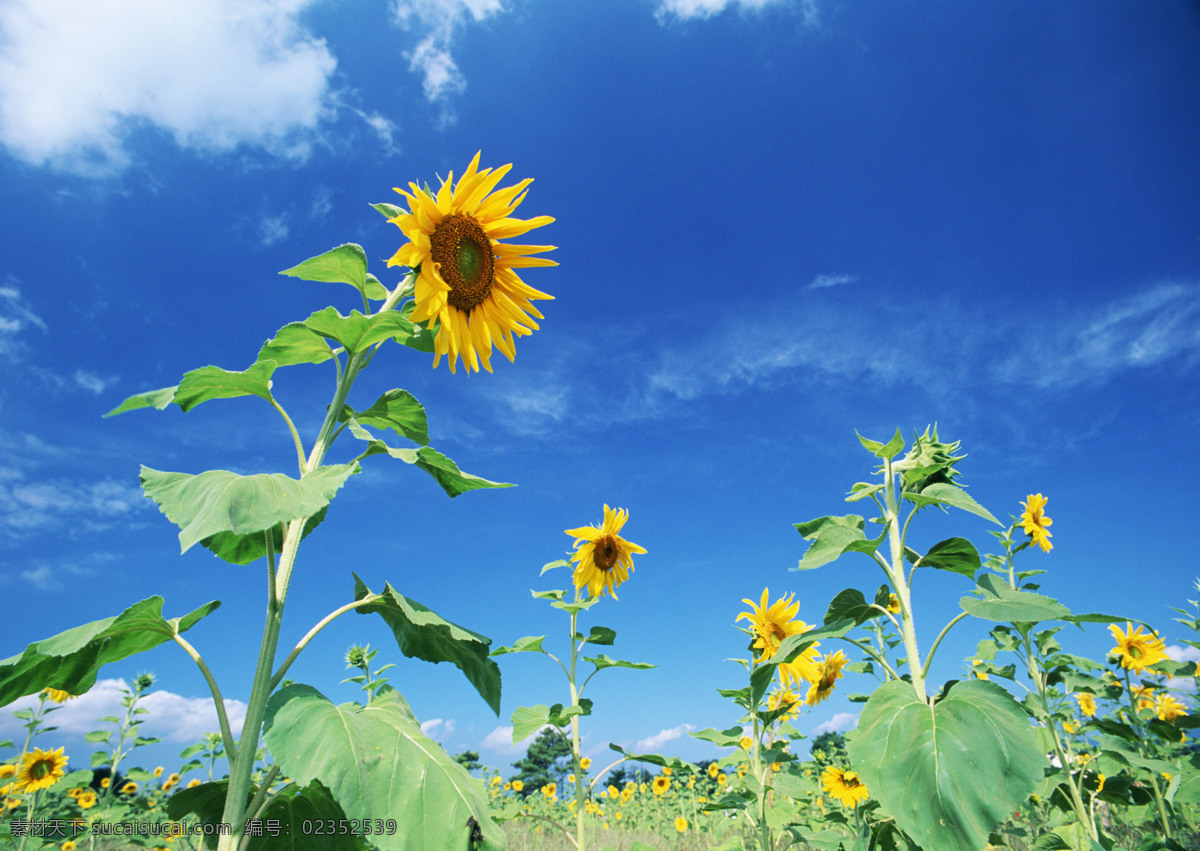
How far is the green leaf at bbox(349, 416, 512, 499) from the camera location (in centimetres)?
190

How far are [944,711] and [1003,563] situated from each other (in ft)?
15.2

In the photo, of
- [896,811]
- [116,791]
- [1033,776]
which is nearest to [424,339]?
[896,811]

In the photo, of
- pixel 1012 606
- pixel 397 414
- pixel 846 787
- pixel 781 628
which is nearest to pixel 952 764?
pixel 1012 606

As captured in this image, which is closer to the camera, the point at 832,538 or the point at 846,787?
the point at 832,538

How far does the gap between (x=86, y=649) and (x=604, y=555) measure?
421cm

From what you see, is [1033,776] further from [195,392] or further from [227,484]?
[195,392]

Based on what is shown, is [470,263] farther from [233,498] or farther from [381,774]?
[381,774]

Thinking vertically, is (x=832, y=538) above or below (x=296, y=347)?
below

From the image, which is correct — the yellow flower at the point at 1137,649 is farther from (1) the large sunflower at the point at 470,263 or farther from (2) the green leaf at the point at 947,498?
(1) the large sunflower at the point at 470,263

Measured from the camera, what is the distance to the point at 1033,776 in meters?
1.84

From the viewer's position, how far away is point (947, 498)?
8.79 ft

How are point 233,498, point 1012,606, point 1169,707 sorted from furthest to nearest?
point 1169,707
point 1012,606
point 233,498

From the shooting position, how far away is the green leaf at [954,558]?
2623 mm

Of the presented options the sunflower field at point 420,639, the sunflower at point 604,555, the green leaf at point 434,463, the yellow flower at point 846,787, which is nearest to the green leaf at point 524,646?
the sunflower field at point 420,639
